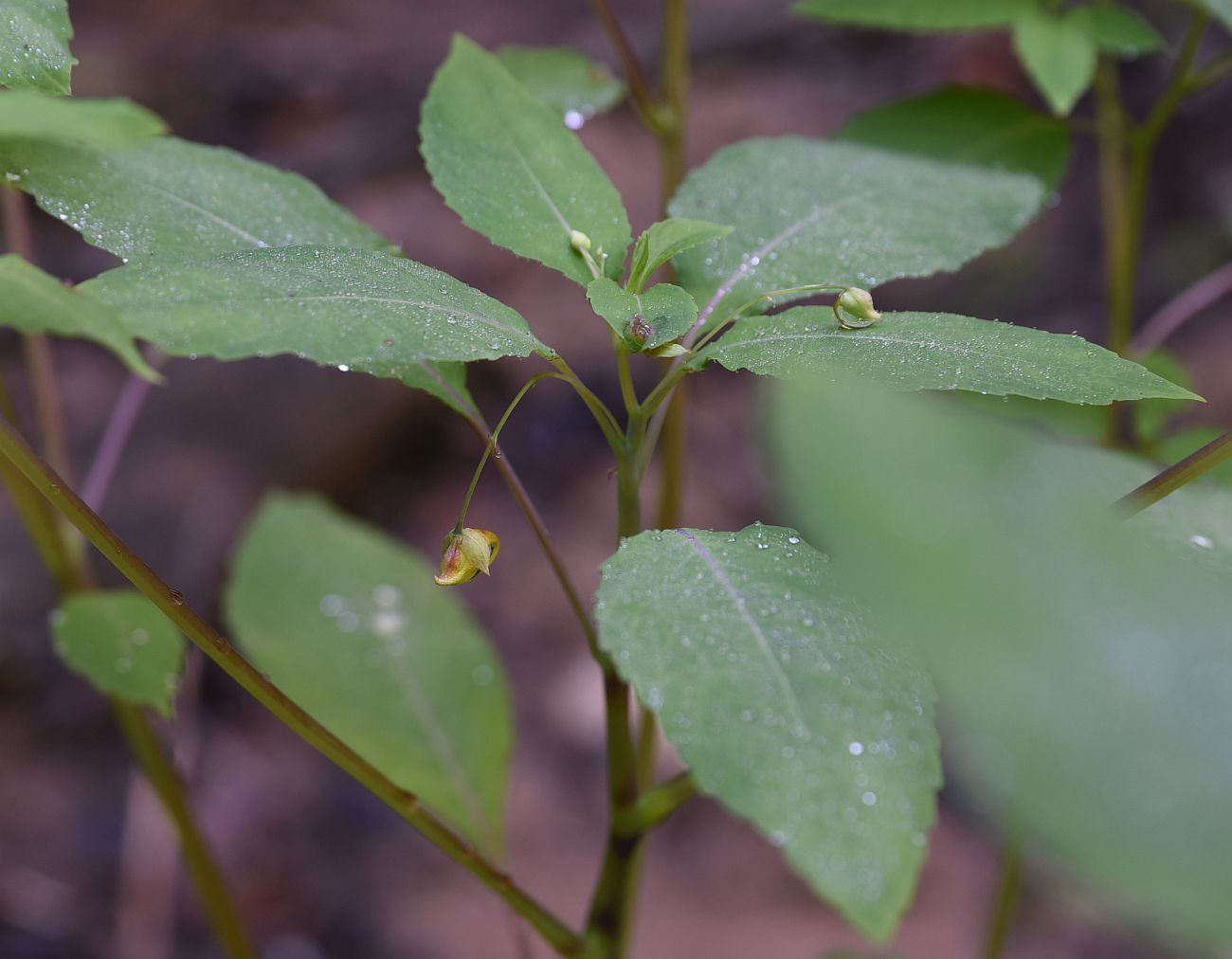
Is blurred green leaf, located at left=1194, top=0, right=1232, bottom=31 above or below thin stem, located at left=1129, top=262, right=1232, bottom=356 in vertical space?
above

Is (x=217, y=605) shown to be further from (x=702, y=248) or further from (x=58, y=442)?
(x=702, y=248)

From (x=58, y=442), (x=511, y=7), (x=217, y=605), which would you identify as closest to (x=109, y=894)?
(x=217, y=605)

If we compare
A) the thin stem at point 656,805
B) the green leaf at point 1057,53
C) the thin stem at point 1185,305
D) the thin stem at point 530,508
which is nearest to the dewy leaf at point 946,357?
the thin stem at point 530,508

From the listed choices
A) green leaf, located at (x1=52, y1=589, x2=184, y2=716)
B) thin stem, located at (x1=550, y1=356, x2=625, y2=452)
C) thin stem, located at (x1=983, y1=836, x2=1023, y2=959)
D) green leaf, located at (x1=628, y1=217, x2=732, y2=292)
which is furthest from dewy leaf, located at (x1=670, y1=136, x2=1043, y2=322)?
thin stem, located at (x1=983, y1=836, x2=1023, y2=959)

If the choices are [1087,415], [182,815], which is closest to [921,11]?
[1087,415]

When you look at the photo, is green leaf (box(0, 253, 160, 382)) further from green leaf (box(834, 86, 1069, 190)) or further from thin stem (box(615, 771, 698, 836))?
→ green leaf (box(834, 86, 1069, 190))

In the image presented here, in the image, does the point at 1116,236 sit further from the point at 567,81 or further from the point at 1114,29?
the point at 567,81
